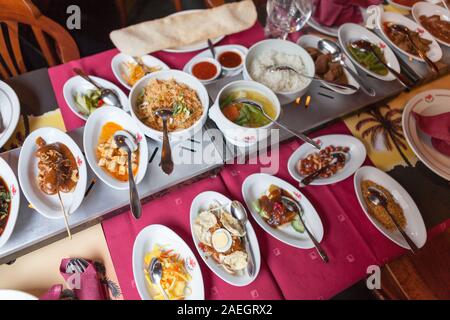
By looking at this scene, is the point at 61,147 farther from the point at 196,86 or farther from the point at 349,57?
the point at 349,57

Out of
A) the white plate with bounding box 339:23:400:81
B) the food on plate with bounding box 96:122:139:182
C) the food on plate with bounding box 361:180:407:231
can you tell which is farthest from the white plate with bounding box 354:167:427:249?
the food on plate with bounding box 96:122:139:182

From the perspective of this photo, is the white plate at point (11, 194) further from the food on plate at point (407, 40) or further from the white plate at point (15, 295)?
the food on plate at point (407, 40)

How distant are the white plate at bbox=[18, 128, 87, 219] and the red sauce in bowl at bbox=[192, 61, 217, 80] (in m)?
0.68

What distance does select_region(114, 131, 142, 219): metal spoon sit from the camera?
1122 millimetres

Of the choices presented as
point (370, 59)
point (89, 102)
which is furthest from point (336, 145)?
point (89, 102)

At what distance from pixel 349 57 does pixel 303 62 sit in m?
0.27

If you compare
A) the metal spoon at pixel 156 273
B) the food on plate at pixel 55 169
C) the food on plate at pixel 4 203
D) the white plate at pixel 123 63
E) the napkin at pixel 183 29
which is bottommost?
the metal spoon at pixel 156 273

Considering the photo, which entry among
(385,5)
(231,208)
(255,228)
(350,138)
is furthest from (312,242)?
(385,5)

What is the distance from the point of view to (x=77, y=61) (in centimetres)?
157

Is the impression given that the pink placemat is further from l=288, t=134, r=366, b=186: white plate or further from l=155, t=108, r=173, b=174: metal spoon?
l=288, t=134, r=366, b=186: white plate

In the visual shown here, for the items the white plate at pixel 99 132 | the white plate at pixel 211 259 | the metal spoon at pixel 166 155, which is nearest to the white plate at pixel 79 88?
the white plate at pixel 99 132

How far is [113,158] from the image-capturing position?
1.22 meters

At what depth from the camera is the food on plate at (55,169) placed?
1.16 metres

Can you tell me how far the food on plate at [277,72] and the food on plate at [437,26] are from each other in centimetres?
A: 99
